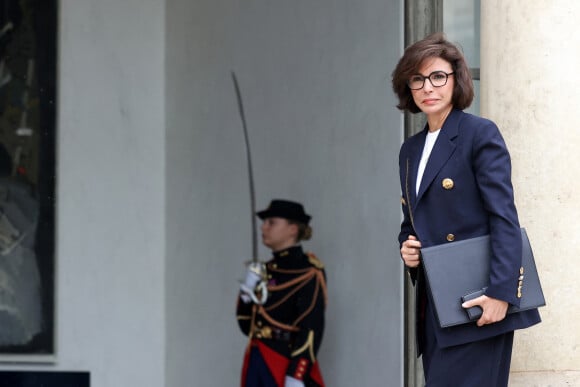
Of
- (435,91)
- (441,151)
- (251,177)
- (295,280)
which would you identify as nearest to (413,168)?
(441,151)

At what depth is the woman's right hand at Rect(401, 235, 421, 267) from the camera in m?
4.30

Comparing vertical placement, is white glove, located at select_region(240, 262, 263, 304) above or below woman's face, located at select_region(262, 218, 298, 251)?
below

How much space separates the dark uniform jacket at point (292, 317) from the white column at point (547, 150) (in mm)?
2902

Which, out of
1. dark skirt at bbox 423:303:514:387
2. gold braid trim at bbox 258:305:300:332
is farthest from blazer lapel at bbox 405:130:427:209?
gold braid trim at bbox 258:305:300:332

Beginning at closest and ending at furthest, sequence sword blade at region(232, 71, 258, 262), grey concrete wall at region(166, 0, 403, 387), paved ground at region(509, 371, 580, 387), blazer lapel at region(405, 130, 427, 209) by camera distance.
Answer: blazer lapel at region(405, 130, 427, 209)
paved ground at region(509, 371, 580, 387)
grey concrete wall at region(166, 0, 403, 387)
sword blade at region(232, 71, 258, 262)

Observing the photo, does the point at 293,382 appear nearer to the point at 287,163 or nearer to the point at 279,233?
the point at 279,233

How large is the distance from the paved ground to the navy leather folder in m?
0.55

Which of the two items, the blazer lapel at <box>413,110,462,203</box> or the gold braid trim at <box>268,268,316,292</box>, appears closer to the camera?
the blazer lapel at <box>413,110,462,203</box>

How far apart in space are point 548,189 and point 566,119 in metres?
0.23

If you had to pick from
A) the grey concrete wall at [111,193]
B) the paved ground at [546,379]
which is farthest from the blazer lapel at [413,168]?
the grey concrete wall at [111,193]

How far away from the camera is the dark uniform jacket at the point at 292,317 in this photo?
7.55m

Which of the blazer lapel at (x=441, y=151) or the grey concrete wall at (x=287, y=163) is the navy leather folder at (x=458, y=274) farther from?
the grey concrete wall at (x=287, y=163)

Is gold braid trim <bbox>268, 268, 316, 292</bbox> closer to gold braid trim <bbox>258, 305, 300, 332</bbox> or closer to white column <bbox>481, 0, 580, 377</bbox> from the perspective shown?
gold braid trim <bbox>258, 305, 300, 332</bbox>

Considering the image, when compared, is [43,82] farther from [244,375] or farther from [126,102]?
[244,375]
